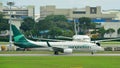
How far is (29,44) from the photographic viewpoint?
88.8 m

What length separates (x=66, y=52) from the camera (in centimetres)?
8138

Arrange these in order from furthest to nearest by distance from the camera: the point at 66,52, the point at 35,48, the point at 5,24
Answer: the point at 5,24, the point at 35,48, the point at 66,52

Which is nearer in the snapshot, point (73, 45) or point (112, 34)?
point (73, 45)

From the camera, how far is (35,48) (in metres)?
87.6

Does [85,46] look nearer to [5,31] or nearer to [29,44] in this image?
[29,44]
